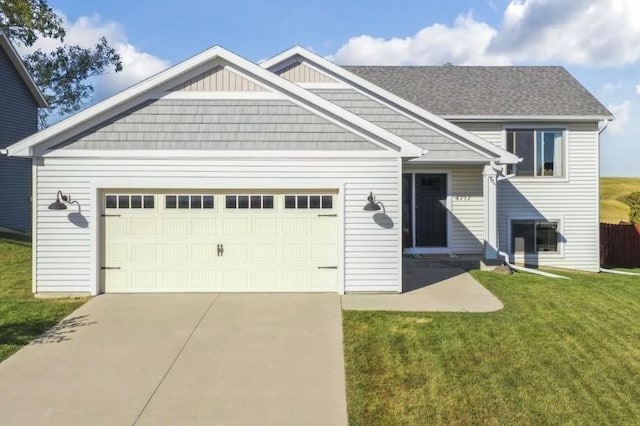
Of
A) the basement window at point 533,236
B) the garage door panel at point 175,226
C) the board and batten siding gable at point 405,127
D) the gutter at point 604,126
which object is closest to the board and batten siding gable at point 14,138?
the garage door panel at point 175,226

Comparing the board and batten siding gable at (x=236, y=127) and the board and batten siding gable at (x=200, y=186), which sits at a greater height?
the board and batten siding gable at (x=236, y=127)

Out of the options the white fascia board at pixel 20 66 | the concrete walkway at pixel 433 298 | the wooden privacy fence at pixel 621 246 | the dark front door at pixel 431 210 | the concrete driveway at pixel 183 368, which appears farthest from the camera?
the white fascia board at pixel 20 66

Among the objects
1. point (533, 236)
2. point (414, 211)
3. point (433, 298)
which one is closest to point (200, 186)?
point (433, 298)

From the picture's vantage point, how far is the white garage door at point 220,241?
33.2 ft

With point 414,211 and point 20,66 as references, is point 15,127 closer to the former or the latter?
point 20,66

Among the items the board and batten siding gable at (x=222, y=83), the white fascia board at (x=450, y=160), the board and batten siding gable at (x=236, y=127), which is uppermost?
the board and batten siding gable at (x=222, y=83)

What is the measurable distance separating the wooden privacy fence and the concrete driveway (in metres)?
13.5

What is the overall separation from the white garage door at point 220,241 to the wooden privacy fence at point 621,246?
42.0 feet

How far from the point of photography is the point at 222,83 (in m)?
10.1

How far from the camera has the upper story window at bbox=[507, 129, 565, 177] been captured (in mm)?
15391

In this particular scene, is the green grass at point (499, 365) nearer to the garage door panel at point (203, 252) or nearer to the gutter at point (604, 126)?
the garage door panel at point (203, 252)

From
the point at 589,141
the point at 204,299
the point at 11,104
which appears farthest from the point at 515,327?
the point at 11,104

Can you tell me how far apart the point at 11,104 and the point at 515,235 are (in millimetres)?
20312

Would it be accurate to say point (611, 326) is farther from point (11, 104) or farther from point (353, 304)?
point (11, 104)
